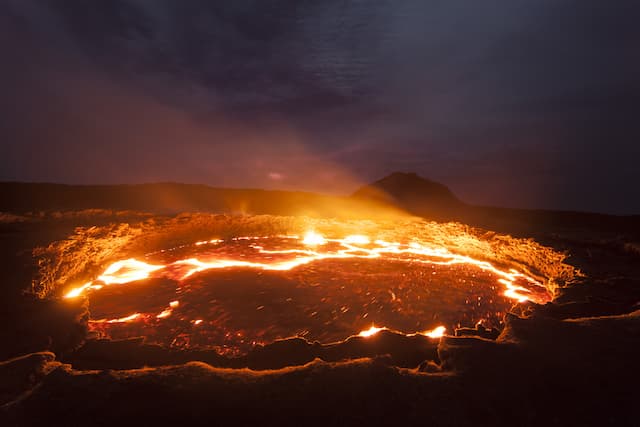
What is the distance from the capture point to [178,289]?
277 inches

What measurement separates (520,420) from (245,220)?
11.7 meters

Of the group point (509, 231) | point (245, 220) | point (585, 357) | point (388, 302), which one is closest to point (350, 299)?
point (388, 302)

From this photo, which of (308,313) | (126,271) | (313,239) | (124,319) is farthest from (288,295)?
(313,239)

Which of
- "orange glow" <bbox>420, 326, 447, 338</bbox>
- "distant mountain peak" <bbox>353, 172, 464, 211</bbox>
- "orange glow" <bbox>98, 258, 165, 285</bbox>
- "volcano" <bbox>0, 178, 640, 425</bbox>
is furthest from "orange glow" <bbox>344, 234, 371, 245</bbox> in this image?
"distant mountain peak" <bbox>353, 172, 464, 211</bbox>

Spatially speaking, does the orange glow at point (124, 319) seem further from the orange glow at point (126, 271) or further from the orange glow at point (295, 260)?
the orange glow at point (126, 271)

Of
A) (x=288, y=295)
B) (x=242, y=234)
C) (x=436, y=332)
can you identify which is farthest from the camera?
(x=242, y=234)

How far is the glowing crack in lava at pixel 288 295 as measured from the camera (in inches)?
204

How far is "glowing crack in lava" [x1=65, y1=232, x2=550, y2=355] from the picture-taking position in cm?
518

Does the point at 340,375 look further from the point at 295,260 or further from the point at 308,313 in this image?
the point at 295,260

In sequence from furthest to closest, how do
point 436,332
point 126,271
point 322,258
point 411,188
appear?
point 411,188
point 322,258
point 126,271
point 436,332

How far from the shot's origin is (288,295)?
22.4ft

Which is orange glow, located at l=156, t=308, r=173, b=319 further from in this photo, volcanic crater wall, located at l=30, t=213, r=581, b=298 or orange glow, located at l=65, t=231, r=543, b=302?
volcanic crater wall, located at l=30, t=213, r=581, b=298

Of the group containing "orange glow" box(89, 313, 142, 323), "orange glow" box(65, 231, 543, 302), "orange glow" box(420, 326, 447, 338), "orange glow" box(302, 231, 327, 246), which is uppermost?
"orange glow" box(302, 231, 327, 246)

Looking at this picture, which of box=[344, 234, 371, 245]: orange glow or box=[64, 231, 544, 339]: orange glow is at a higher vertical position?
box=[344, 234, 371, 245]: orange glow
